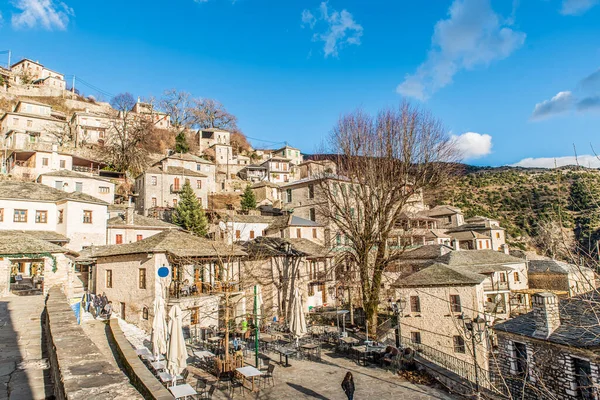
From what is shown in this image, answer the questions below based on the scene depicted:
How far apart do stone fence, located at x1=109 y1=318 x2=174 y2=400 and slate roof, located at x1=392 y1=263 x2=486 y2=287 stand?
58.5 feet

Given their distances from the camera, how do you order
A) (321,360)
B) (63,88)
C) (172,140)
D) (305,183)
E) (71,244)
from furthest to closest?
(63,88)
(172,140)
(305,183)
(71,244)
(321,360)

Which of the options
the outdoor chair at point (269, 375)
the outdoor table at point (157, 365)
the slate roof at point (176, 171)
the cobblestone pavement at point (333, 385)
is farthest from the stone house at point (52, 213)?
the outdoor chair at point (269, 375)

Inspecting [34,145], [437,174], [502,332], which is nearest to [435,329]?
[502,332]

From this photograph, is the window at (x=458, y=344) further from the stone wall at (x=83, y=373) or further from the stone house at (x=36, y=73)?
the stone house at (x=36, y=73)

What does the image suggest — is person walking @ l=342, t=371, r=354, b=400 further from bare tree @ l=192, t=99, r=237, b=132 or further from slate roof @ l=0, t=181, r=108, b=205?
bare tree @ l=192, t=99, r=237, b=132

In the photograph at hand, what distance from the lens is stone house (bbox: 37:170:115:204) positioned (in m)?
41.9

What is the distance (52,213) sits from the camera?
32.9 meters

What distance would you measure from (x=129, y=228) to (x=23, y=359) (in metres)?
32.2

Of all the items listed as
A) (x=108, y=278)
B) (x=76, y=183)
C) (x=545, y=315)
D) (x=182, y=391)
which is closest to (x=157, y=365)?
(x=182, y=391)

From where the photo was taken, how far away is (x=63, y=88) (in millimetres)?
86875

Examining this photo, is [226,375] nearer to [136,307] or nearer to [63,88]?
[136,307]

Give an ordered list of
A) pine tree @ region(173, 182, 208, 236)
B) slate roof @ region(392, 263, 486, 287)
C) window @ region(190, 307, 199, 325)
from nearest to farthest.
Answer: window @ region(190, 307, 199, 325), slate roof @ region(392, 263, 486, 287), pine tree @ region(173, 182, 208, 236)

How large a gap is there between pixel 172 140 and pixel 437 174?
65862mm

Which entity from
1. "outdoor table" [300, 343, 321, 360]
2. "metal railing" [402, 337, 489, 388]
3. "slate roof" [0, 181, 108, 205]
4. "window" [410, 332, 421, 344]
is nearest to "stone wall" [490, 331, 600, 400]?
"metal railing" [402, 337, 489, 388]
